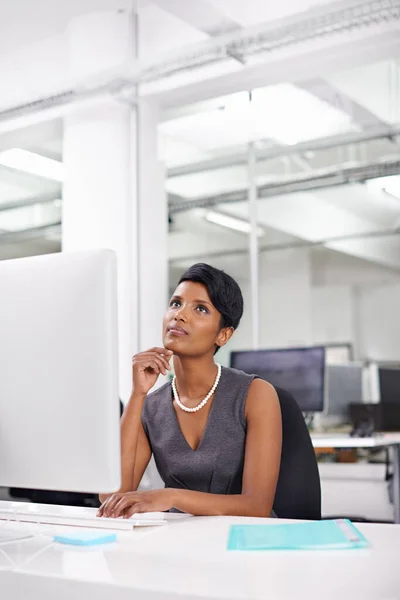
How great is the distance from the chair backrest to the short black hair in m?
0.32

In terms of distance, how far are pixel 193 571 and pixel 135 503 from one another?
539mm

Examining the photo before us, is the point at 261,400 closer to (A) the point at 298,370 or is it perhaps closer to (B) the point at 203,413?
(B) the point at 203,413

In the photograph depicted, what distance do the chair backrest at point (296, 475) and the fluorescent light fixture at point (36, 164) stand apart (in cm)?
433

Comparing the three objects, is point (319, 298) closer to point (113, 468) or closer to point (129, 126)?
point (129, 126)

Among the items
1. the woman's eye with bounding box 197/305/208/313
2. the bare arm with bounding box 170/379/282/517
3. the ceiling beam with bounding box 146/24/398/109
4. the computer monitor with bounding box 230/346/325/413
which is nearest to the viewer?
the bare arm with bounding box 170/379/282/517

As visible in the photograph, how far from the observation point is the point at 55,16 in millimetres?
5715

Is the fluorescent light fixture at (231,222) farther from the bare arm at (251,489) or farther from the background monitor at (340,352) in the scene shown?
the bare arm at (251,489)

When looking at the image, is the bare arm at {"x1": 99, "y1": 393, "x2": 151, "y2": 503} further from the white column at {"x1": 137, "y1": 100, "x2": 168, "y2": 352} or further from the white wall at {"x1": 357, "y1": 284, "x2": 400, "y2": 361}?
the white wall at {"x1": 357, "y1": 284, "x2": 400, "y2": 361}

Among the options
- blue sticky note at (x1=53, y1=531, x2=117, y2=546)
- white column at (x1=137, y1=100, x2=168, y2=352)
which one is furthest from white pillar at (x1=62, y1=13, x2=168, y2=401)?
blue sticky note at (x1=53, y1=531, x2=117, y2=546)

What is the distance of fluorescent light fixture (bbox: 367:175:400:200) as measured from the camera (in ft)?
23.3

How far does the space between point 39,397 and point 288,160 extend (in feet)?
20.0

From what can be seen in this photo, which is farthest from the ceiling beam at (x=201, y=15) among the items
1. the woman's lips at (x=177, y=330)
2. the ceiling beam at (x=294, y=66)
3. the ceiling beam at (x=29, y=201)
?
the woman's lips at (x=177, y=330)

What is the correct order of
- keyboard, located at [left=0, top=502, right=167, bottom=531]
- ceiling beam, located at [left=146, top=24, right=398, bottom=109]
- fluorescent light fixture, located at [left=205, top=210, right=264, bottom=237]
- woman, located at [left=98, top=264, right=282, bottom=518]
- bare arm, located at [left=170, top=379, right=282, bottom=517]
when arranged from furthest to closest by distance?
fluorescent light fixture, located at [left=205, top=210, right=264, bottom=237] → ceiling beam, located at [left=146, top=24, right=398, bottom=109] → woman, located at [left=98, top=264, right=282, bottom=518] → bare arm, located at [left=170, top=379, right=282, bottom=517] → keyboard, located at [left=0, top=502, right=167, bottom=531]

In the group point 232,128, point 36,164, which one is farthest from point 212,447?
point 232,128
